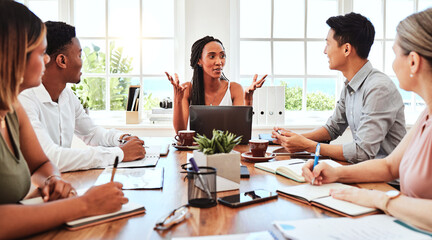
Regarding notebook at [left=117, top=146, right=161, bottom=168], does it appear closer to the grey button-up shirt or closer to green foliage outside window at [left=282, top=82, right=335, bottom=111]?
the grey button-up shirt

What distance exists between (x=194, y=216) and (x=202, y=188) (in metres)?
0.11

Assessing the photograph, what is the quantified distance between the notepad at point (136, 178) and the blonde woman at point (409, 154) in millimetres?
530

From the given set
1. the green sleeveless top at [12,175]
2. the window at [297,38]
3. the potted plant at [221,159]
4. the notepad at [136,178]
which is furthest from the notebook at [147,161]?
the window at [297,38]

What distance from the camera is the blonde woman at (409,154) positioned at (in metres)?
1.17

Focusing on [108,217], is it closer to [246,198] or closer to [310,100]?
[246,198]

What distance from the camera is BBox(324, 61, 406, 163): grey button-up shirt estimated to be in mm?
1872

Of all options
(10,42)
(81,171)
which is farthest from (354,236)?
(81,171)

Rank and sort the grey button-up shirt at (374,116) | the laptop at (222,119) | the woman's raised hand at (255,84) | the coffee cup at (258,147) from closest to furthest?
the coffee cup at (258,147) < the grey button-up shirt at (374,116) < the laptop at (222,119) < the woman's raised hand at (255,84)

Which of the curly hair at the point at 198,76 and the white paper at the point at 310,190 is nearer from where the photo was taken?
the white paper at the point at 310,190

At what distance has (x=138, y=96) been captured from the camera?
3.86 meters

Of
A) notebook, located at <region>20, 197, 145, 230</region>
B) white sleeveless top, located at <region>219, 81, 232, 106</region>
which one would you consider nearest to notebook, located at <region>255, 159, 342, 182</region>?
notebook, located at <region>20, 197, 145, 230</region>

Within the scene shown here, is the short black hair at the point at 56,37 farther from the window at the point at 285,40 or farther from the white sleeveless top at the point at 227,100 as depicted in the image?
the window at the point at 285,40

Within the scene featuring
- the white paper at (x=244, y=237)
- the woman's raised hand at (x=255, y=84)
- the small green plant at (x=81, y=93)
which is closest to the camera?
the white paper at (x=244, y=237)

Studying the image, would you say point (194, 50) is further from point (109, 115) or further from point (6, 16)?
point (6, 16)
